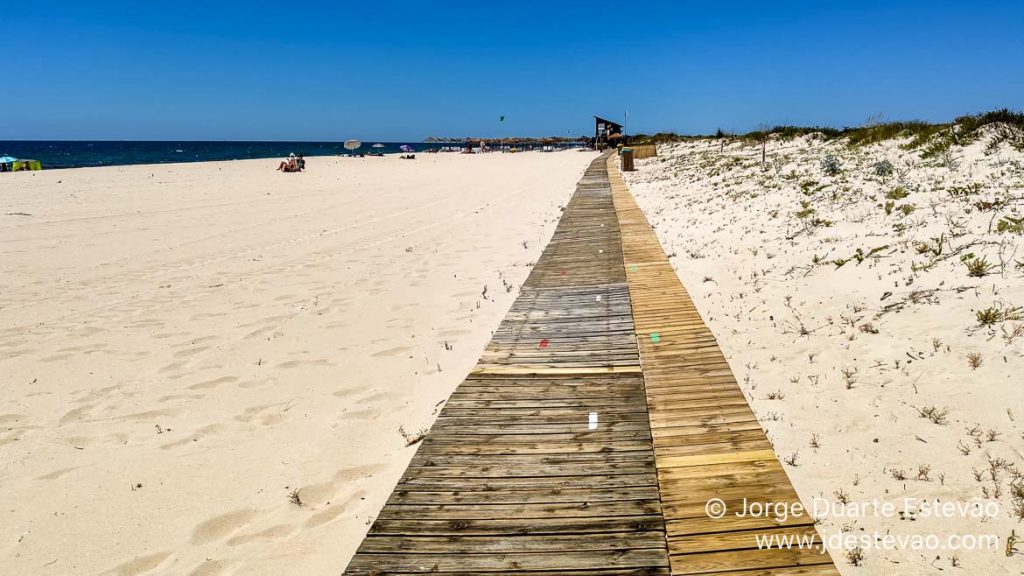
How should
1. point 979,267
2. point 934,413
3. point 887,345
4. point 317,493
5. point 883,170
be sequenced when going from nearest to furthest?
1. point 317,493
2. point 934,413
3. point 887,345
4. point 979,267
5. point 883,170

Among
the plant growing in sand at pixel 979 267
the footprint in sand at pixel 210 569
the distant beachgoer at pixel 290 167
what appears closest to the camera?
the footprint in sand at pixel 210 569

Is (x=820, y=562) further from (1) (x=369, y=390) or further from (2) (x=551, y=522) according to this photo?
(1) (x=369, y=390)

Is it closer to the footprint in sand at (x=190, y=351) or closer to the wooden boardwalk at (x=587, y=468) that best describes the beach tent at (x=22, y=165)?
the footprint in sand at (x=190, y=351)

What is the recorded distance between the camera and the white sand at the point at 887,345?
2.97 m

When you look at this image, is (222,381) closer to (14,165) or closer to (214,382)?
(214,382)

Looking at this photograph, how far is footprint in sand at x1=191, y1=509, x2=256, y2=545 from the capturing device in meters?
3.14

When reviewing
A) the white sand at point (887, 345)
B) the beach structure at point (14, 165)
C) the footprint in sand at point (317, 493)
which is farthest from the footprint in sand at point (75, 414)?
the beach structure at point (14, 165)

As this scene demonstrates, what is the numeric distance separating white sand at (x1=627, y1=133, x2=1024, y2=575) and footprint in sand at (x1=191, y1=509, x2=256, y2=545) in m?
3.35

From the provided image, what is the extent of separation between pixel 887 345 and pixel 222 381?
20.2 feet

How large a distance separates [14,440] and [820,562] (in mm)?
5695

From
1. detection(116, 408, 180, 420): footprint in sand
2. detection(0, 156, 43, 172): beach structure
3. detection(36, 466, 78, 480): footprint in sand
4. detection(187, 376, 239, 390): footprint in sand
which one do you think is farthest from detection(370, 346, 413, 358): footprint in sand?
detection(0, 156, 43, 172): beach structure

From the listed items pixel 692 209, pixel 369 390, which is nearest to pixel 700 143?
pixel 692 209

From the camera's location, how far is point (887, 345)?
4.56 metres

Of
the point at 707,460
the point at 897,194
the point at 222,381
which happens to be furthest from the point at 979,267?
the point at 222,381
